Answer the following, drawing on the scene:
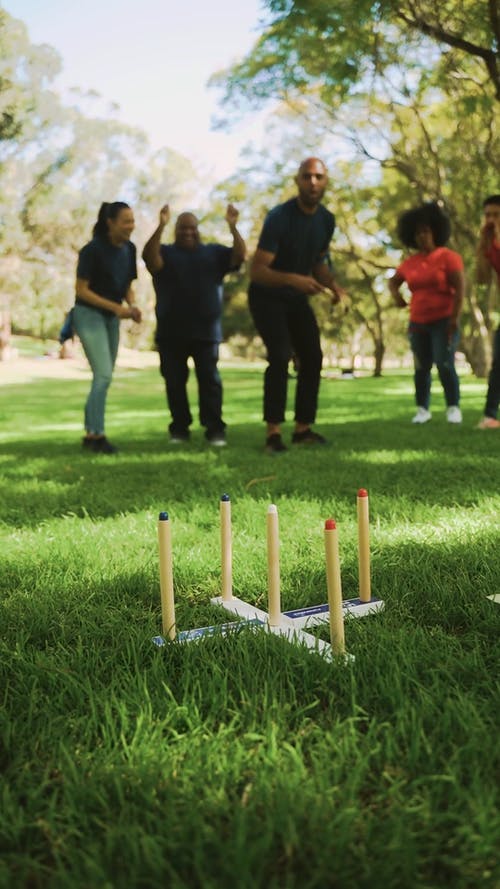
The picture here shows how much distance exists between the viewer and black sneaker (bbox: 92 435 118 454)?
8126 millimetres

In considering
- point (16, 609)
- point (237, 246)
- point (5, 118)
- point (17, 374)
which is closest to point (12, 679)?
point (16, 609)

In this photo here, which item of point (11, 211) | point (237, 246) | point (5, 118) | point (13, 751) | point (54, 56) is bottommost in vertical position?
point (13, 751)

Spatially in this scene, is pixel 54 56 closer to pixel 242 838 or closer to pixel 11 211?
pixel 11 211

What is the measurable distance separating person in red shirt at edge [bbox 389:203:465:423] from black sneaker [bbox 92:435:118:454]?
3.88 m

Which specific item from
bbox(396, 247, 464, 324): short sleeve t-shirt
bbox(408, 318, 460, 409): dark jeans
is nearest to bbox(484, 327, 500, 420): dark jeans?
bbox(408, 318, 460, 409): dark jeans

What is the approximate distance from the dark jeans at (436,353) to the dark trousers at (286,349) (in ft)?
7.07

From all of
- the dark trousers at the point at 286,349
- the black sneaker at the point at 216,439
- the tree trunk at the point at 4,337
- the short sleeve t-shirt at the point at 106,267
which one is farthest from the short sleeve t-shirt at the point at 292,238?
the tree trunk at the point at 4,337

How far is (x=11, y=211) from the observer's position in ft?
143

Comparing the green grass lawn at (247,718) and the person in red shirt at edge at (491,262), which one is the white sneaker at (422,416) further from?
the green grass lawn at (247,718)

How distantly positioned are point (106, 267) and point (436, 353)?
4.11 meters

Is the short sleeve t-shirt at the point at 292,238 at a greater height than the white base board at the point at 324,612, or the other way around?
the short sleeve t-shirt at the point at 292,238

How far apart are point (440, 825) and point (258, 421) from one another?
33.8 feet

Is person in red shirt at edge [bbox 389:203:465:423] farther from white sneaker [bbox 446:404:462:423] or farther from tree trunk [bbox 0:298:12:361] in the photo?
tree trunk [bbox 0:298:12:361]

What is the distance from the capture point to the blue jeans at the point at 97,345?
26.1ft
